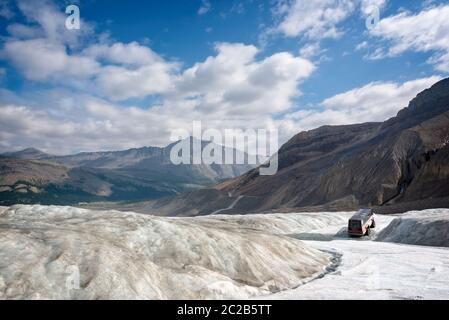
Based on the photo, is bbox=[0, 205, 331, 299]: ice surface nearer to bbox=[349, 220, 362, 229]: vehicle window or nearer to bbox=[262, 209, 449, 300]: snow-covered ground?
bbox=[262, 209, 449, 300]: snow-covered ground

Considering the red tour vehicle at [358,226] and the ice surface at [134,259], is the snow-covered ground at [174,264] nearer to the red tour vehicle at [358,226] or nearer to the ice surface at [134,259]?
the ice surface at [134,259]

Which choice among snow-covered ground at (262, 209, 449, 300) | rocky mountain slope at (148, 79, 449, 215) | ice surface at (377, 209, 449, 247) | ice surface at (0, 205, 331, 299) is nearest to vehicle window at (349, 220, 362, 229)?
ice surface at (377, 209, 449, 247)

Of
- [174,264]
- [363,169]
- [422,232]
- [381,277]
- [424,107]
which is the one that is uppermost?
[424,107]

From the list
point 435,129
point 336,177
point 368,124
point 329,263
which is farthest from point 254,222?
point 368,124

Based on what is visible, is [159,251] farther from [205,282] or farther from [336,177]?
[336,177]

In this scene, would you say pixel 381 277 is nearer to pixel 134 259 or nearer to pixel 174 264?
pixel 174 264

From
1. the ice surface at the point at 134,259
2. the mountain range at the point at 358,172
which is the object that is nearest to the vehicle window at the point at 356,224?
the ice surface at the point at 134,259

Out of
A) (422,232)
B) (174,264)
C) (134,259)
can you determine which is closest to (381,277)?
(174,264)
